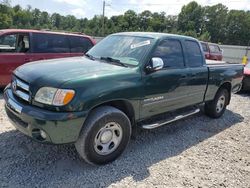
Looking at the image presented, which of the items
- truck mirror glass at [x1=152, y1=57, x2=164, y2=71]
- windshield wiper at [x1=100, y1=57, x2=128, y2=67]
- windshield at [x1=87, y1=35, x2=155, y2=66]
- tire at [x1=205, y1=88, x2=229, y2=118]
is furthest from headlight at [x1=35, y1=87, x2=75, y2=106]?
tire at [x1=205, y1=88, x2=229, y2=118]

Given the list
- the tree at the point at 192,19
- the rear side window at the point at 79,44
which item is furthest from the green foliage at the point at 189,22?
the rear side window at the point at 79,44

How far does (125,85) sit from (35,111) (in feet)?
4.06

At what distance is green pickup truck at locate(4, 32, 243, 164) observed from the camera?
3.36m

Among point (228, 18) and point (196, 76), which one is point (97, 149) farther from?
point (228, 18)

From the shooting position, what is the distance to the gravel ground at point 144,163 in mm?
3521

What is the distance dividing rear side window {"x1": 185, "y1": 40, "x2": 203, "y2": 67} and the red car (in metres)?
4.00

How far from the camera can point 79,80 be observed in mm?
3445

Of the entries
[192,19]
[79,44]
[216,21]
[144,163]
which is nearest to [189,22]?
[192,19]

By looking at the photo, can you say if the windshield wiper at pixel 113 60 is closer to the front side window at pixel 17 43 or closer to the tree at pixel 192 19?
the front side window at pixel 17 43

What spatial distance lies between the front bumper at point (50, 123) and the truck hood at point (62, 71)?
352 millimetres

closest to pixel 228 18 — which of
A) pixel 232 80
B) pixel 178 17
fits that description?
pixel 178 17

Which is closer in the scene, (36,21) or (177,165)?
(177,165)

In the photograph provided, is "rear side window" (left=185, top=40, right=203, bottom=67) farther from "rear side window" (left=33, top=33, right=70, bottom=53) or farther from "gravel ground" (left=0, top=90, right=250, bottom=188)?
"rear side window" (left=33, top=33, right=70, bottom=53)

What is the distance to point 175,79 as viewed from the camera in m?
4.68
